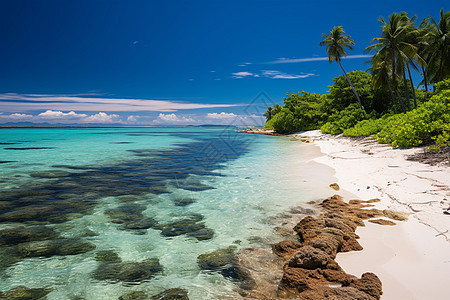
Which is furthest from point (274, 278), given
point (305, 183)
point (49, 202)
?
point (49, 202)

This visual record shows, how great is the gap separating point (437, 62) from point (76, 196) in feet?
121

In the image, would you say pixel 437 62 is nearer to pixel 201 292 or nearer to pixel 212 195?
pixel 212 195

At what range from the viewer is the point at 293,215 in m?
5.91

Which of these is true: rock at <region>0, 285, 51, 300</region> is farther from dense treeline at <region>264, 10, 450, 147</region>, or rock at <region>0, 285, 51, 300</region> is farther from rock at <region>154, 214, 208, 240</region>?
dense treeline at <region>264, 10, 450, 147</region>

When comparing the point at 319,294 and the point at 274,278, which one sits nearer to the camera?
the point at 319,294

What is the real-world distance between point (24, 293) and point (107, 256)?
1160 mm

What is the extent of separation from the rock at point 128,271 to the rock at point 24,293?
614mm

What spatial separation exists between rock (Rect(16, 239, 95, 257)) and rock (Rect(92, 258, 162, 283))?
83cm

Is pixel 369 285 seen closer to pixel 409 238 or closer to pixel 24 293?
pixel 409 238

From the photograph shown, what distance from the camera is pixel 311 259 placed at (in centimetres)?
343

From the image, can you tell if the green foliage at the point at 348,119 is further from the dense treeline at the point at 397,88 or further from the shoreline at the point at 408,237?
the shoreline at the point at 408,237

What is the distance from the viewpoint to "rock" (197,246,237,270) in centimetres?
386

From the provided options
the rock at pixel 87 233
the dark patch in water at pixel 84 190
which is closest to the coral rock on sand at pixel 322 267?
the dark patch in water at pixel 84 190

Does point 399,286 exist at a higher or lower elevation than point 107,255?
higher
